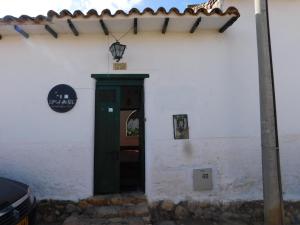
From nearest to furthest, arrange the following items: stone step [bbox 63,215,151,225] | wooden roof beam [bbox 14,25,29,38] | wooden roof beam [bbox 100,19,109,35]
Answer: stone step [bbox 63,215,151,225] → wooden roof beam [bbox 100,19,109,35] → wooden roof beam [bbox 14,25,29,38]

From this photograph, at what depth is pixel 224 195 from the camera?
6.83 m

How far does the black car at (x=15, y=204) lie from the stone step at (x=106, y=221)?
115 centimetres

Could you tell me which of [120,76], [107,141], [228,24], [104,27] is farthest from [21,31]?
[228,24]

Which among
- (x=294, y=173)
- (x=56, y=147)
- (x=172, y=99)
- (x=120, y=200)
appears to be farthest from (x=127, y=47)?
(x=294, y=173)

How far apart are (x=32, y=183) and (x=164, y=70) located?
3440 mm

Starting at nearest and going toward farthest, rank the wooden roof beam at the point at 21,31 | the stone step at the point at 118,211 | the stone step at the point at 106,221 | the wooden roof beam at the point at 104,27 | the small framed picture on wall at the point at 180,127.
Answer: the stone step at the point at 106,221
the stone step at the point at 118,211
the wooden roof beam at the point at 104,27
the wooden roof beam at the point at 21,31
the small framed picture on wall at the point at 180,127

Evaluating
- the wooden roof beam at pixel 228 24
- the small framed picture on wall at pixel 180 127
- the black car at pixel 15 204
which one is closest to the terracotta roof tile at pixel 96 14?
the wooden roof beam at pixel 228 24

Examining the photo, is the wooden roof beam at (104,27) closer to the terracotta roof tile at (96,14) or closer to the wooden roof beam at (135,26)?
the terracotta roof tile at (96,14)

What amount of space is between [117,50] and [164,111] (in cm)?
152

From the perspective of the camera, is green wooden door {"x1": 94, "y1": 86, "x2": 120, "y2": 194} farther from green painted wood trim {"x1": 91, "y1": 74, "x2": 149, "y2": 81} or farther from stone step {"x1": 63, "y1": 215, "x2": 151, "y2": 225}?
stone step {"x1": 63, "y1": 215, "x2": 151, "y2": 225}

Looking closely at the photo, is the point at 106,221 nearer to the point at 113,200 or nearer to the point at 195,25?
the point at 113,200

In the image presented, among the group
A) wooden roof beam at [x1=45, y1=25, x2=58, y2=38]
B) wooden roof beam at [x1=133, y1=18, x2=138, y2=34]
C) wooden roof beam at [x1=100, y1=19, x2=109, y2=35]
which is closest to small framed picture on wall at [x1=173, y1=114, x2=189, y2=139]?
wooden roof beam at [x1=133, y1=18, x2=138, y2=34]

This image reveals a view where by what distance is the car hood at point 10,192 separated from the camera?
440 cm

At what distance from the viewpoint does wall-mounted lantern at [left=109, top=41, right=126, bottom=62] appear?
662 centimetres
